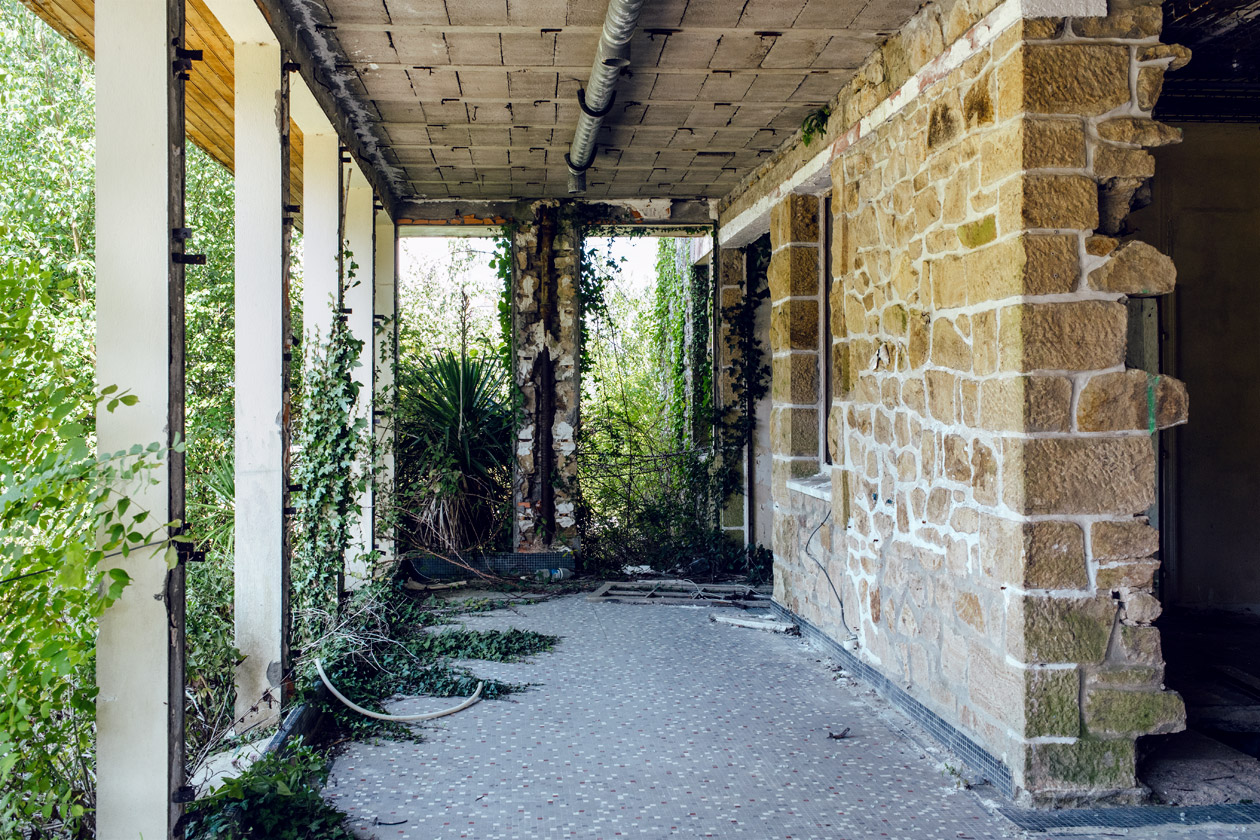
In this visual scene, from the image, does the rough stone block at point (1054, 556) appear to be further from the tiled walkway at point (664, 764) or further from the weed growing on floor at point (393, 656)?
the weed growing on floor at point (393, 656)

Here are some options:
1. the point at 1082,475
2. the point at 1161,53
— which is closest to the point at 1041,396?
the point at 1082,475

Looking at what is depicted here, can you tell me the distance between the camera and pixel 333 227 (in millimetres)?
4957

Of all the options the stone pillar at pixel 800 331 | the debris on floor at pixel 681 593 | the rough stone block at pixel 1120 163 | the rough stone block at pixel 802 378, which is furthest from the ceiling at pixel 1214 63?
the debris on floor at pixel 681 593

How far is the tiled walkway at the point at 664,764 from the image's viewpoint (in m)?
2.83

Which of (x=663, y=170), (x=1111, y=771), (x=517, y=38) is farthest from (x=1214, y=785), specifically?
(x=663, y=170)

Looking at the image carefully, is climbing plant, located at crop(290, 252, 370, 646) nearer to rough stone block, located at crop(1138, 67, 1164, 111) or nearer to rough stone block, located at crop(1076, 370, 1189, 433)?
rough stone block, located at crop(1076, 370, 1189, 433)

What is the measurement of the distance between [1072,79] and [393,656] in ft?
12.8

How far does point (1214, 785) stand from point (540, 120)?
14.7 feet

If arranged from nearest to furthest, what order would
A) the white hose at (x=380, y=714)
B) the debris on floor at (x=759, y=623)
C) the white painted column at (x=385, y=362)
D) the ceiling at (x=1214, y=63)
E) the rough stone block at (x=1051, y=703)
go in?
the rough stone block at (x=1051, y=703) < the white hose at (x=380, y=714) < the ceiling at (x=1214, y=63) < the debris on floor at (x=759, y=623) < the white painted column at (x=385, y=362)

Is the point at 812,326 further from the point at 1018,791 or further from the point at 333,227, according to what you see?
the point at 1018,791

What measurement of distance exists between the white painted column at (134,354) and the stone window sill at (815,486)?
3.53m

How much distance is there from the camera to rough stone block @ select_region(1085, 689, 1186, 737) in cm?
290

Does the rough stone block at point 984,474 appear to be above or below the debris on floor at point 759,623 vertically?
above

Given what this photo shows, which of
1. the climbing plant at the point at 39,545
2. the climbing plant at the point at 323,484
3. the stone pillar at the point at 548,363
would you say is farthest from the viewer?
the stone pillar at the point at 548,363
